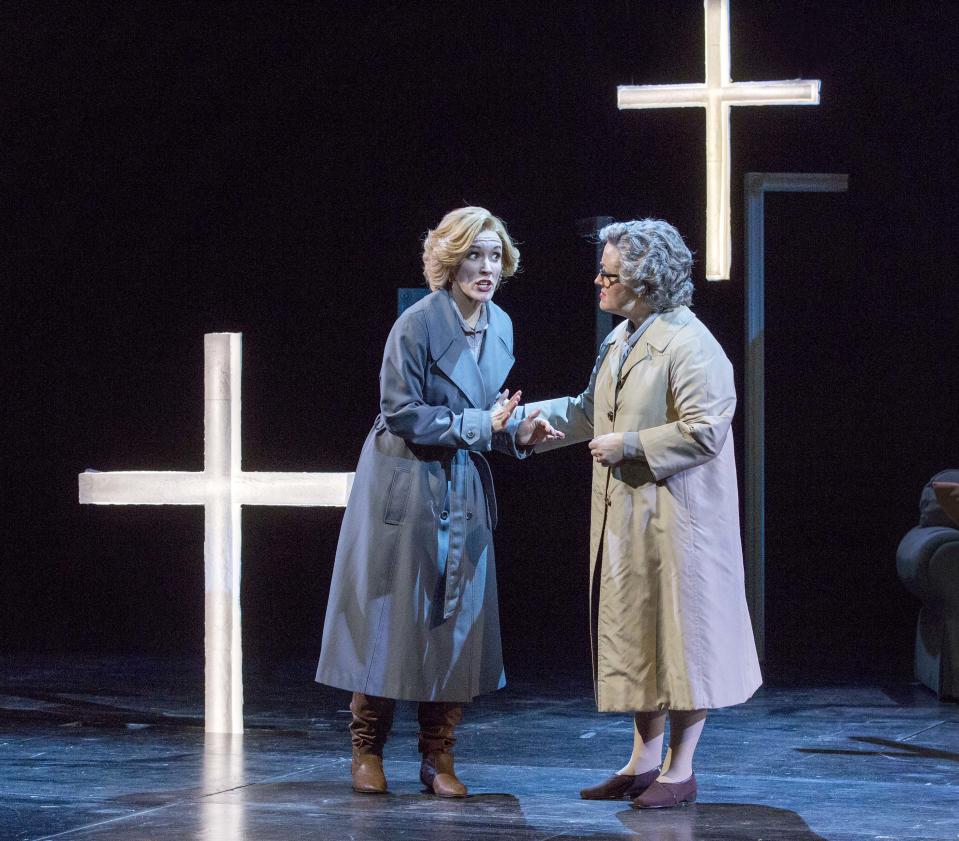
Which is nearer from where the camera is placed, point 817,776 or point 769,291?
point 817,776

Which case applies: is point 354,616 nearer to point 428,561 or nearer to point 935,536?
point 428,561

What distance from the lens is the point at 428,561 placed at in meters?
3.58

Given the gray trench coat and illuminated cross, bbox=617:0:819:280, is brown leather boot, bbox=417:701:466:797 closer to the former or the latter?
the gray trench coat

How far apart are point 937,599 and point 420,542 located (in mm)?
2420

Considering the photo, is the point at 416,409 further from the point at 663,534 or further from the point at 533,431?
the point at 663,534

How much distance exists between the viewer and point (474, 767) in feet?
12.9

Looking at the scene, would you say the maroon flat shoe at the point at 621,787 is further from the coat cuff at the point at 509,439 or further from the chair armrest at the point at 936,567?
the chair armrest at the point at 936,567

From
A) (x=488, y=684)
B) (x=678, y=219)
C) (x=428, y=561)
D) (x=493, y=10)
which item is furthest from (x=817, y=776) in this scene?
(x=493, y=10)

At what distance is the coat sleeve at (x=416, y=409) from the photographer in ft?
11.5

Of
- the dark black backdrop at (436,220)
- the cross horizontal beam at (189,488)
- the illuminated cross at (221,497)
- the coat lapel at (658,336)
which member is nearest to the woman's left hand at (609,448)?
the coat lapel at (658,336)

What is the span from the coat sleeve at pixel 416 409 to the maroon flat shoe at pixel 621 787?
81 cm

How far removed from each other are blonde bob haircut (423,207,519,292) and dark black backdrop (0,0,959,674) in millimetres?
3440

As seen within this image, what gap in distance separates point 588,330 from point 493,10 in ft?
5.40

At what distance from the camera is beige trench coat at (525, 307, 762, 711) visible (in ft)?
11.1
